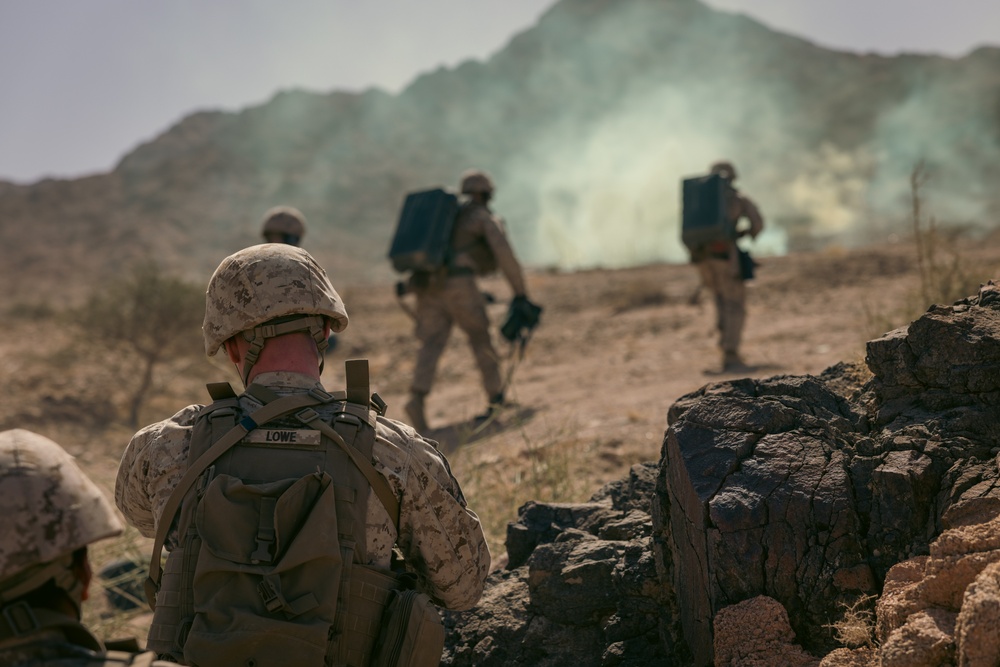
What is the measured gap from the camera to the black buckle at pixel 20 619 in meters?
1.64

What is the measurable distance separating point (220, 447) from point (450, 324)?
6.21m

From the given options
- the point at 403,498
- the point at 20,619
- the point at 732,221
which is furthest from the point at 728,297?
the point at 20,619

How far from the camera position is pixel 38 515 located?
1675 millimetres

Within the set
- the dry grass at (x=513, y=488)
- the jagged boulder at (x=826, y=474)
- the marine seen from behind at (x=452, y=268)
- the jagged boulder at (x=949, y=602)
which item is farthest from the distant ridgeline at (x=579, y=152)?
the jagged boulder at (x=949, y=602)

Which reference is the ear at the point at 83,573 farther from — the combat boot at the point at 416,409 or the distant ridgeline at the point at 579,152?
the distant ridgeline at the point at 579,152

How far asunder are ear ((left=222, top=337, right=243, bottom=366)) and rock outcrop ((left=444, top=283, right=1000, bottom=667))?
126 centimetres

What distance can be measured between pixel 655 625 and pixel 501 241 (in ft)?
18.0

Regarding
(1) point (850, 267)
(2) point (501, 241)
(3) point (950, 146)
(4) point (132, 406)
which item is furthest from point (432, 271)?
(3) point (950, 146)

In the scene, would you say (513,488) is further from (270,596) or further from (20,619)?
(20,619)

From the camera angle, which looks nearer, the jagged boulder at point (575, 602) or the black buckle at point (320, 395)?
the black buckle at point (320, 395)

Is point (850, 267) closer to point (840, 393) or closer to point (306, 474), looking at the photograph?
point (840, 393)

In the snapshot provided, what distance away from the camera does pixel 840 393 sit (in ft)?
10.9

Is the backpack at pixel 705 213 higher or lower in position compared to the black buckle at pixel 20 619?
higher

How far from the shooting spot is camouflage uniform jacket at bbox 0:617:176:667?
1634 millimetres
